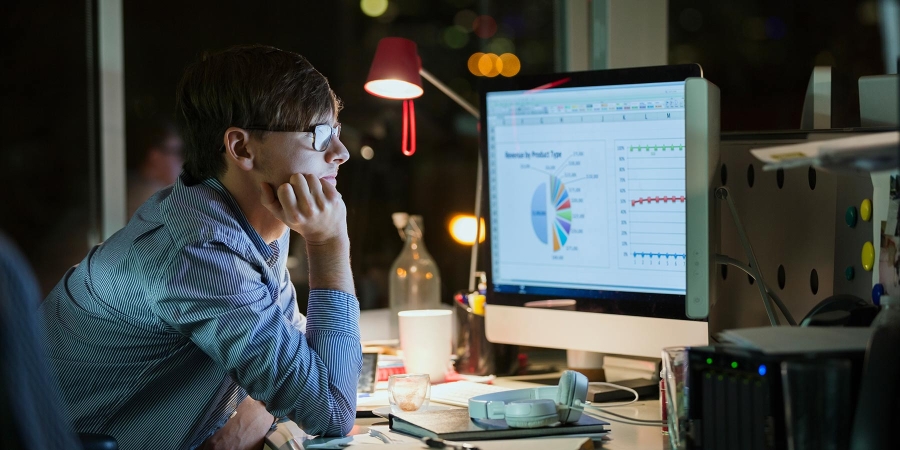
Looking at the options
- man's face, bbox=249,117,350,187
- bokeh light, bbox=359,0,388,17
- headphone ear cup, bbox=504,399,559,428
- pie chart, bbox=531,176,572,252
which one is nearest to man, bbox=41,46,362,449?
man's face, bbox=249,117,350,187

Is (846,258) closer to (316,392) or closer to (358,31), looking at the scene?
(316,392)

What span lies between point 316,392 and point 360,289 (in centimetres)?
116

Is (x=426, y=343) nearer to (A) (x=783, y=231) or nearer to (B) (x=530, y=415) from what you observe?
(B) (x=530, y=415)

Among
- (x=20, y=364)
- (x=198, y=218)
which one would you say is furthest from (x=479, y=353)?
(x=20, y=364)

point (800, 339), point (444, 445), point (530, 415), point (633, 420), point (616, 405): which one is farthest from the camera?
point (616, 405)

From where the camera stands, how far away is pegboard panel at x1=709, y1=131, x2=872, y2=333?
135cm

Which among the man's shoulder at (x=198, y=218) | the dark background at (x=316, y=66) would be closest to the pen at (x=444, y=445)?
the man's shoulder at (x=198, y=218)

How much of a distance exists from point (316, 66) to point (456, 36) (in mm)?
529

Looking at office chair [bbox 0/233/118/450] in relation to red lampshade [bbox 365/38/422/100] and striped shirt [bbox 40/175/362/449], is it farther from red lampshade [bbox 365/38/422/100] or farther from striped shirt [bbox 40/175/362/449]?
red lampshade [bbox 365/38/422/100]

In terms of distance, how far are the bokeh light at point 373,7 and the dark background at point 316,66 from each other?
2 cm

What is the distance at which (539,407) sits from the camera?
1157mm

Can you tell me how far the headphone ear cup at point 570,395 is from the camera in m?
1.17

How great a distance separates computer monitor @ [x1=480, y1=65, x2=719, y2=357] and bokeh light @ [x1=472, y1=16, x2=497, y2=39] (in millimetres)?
1072

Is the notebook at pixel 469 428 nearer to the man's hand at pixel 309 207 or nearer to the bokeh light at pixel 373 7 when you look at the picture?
the man's hand at pixel 309 207
